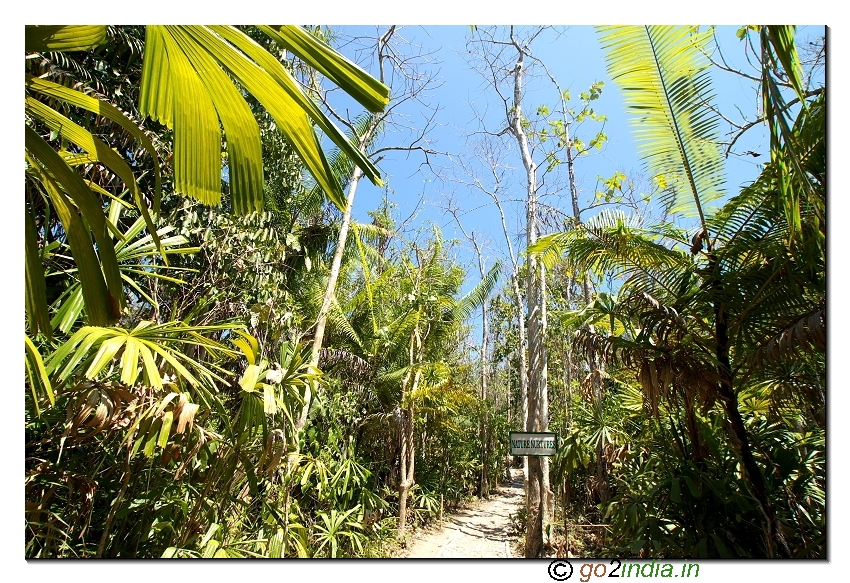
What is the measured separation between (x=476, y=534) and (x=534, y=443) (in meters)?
1.22

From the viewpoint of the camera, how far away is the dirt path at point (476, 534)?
2.59 metres

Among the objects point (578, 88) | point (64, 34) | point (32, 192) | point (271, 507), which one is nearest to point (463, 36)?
point (578, 88)

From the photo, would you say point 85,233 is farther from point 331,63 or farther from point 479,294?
point 479,294

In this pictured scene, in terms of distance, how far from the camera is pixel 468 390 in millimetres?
3955

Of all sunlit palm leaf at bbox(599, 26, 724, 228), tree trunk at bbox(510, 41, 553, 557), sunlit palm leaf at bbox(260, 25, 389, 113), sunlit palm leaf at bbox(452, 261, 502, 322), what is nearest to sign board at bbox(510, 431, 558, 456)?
tree trunk at bbox(510, 41, 553, 557)

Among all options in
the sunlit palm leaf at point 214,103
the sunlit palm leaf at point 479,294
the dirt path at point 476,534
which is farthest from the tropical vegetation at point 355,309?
the sunlit palm leaf at point 479,294

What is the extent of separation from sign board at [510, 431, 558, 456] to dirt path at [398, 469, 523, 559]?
528mm

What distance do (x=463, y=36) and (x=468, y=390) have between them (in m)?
2.75

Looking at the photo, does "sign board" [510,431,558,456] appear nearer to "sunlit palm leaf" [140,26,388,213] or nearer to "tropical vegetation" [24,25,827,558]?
"tropical vegetation" [24,25,827,558]

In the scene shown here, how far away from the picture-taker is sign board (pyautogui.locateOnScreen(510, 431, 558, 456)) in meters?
2.35

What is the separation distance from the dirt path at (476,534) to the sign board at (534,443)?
1.73 feet

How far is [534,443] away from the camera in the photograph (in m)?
2.39

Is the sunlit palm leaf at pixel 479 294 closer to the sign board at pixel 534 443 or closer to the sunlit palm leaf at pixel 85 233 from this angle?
the sign board at pixel 534 443
